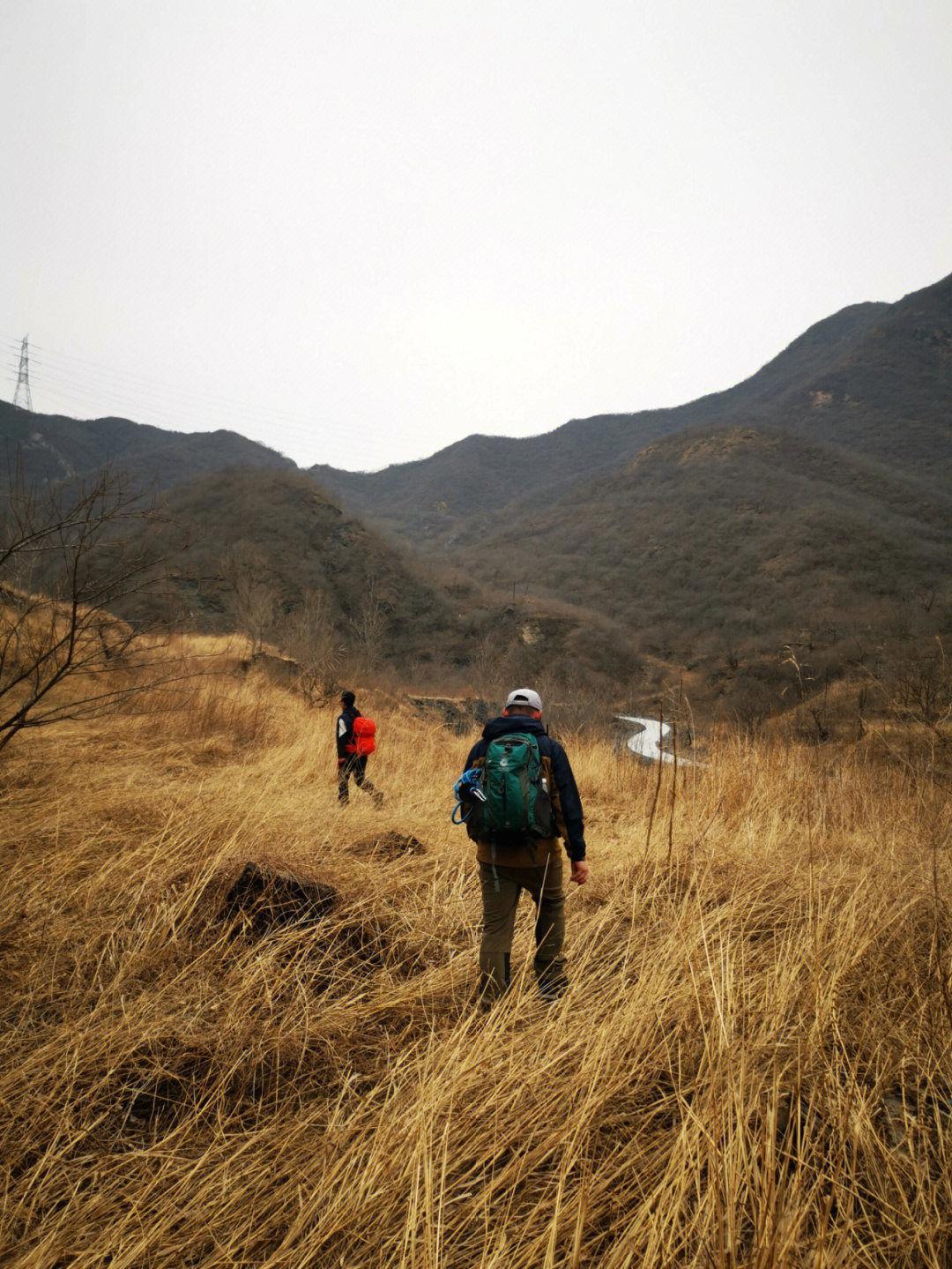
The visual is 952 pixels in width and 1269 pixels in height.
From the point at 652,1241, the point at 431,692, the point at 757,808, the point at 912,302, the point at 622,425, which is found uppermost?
the point at 912,302

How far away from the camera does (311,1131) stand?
1.82 metres

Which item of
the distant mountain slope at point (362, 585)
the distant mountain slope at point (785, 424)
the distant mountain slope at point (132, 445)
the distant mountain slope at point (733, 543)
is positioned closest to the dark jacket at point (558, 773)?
the distant mountain slope at point (362, 585)

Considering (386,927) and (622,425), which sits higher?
(622,425)

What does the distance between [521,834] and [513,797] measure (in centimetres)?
19

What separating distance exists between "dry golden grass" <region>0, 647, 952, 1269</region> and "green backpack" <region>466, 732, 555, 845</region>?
591 millimetres

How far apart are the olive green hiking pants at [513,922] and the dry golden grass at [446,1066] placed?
12 centimetres

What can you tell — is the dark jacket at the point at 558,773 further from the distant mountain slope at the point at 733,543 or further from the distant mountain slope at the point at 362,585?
the distant mountain slope at the point at 733,543

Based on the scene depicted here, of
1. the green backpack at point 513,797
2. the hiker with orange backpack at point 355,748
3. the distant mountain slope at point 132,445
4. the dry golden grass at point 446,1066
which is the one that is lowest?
the hiker with orange backpack at point 355,748

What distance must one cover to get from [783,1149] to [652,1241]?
0.60 metres

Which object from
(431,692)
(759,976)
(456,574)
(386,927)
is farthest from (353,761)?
(456,574)

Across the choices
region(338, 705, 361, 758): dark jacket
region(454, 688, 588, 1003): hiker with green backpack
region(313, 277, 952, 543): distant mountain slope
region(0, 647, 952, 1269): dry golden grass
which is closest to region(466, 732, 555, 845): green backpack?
region(454, 688, 588, 1003): hiker with green backpack

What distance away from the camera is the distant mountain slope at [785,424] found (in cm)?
8094

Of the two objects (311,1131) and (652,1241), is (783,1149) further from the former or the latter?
(311,1131)

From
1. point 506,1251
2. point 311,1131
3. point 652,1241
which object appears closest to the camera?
point 652,1241
